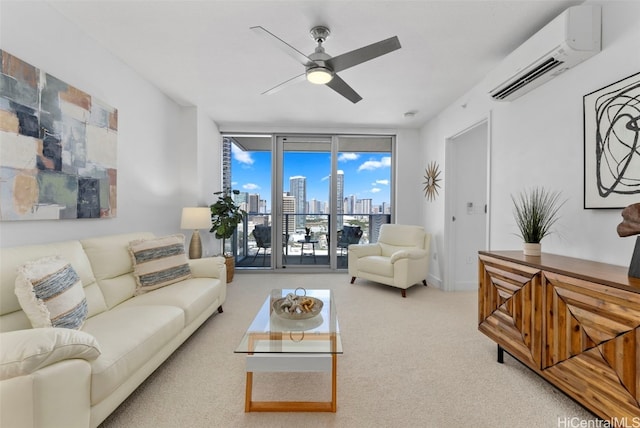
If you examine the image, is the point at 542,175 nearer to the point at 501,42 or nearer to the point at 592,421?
the point at 501,42

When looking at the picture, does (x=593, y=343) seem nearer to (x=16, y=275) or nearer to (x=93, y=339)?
(x=93, y=339)

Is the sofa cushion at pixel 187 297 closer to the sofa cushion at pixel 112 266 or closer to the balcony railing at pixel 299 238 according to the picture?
the sofa cushion at pixel 112 266

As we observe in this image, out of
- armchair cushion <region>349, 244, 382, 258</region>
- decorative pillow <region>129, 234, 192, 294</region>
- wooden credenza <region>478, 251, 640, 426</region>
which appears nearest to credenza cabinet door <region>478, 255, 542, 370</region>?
wooden credenza <region>478, 251, 640, 426</region>

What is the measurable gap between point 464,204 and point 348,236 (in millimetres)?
2104

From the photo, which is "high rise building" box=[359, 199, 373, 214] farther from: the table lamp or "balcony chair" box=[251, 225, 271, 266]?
the table lamp

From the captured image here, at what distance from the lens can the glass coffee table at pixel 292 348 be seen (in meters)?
1.55

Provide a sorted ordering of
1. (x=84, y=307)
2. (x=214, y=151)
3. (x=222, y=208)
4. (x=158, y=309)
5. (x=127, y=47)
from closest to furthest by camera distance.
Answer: (x=84, y=307), (x=158, y=309), (x=127, y=47), (x=222, y=208), (x=214, y=151)

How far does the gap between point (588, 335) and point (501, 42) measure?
227 centimetres

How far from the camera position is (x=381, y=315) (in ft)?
9.98

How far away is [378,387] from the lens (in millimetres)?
1793

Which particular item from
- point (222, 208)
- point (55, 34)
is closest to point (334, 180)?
point (222, 208)

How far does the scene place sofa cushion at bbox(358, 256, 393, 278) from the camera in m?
3.84

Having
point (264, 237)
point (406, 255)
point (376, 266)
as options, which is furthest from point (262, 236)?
point (406, 255)

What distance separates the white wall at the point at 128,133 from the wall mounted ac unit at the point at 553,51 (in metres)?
3.51
